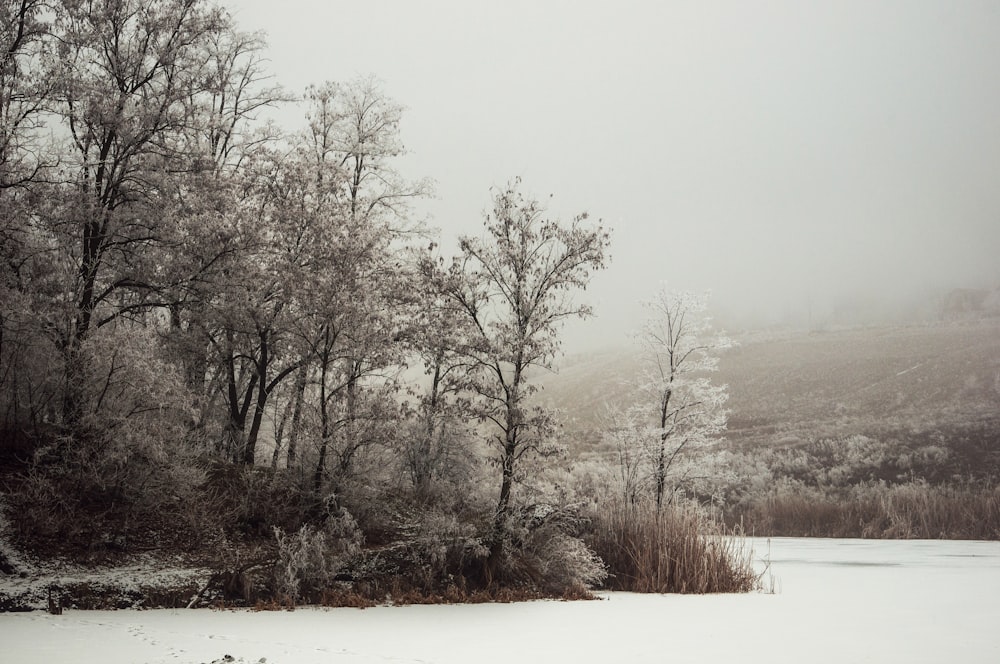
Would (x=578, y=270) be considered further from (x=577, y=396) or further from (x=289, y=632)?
(x=577, y=396)

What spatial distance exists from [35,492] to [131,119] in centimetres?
944

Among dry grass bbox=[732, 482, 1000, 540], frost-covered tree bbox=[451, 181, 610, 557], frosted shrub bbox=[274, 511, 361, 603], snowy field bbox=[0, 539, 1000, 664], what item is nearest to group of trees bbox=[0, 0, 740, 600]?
frost-covered tree bbox=[451, 181, 610, 557]

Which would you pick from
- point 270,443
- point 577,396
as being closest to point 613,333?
point 577,396

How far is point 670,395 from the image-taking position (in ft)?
102

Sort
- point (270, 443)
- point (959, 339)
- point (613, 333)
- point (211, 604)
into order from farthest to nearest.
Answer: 1. point (613, 333)
2. point (959, 339)
3. point (270, 443)
4. point (211, 604)

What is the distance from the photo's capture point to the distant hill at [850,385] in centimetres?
6675

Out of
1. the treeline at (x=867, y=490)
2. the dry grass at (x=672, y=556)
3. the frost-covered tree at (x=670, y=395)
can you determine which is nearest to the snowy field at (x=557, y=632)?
the dry grass at (x=672, y=556)

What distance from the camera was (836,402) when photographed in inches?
3024

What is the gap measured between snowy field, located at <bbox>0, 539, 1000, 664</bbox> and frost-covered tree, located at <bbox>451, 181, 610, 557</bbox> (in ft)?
14.7

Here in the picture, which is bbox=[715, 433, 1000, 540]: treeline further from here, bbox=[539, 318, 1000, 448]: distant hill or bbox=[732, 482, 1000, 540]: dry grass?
bbox=[539, 318, 1000, 448]: distant hill

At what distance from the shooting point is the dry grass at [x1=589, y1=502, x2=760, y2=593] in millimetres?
18328

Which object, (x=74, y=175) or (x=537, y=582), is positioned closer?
(x=537, y=582)

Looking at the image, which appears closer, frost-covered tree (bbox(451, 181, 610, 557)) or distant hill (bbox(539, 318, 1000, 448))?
frost-covered tree (bbox(451, 181, 610, 557))

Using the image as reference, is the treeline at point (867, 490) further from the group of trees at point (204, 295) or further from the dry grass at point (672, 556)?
the group of trees at point (204, 295)
